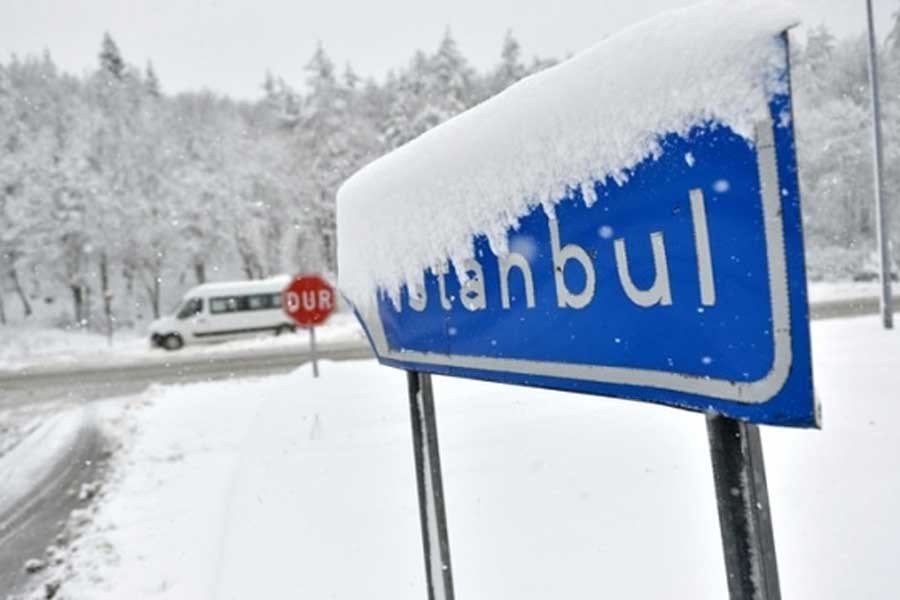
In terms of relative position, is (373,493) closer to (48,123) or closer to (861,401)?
(861,401)

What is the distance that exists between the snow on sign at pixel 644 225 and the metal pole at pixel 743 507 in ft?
0.33

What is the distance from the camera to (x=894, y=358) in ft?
26.6

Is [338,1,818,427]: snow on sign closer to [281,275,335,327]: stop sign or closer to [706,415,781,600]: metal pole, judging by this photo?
[706,415,781,600]: metal pole

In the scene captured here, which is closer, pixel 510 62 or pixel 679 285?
pixel 679 285

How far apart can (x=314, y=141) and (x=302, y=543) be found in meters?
36.2

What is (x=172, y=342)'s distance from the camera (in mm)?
22234

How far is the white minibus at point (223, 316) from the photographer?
2225cm

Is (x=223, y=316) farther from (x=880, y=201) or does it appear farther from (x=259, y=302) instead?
(x=880, y=201)

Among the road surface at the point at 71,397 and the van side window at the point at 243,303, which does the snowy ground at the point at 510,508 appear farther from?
the van side window at the point at 243,303

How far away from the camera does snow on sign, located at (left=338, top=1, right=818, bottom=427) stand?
75 cm

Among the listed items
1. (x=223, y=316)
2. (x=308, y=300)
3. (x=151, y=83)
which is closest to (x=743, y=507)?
(x=308, y=300)

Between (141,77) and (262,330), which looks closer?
(262,330)

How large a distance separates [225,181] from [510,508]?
42.3 m

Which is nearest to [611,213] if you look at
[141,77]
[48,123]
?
[48,123]
